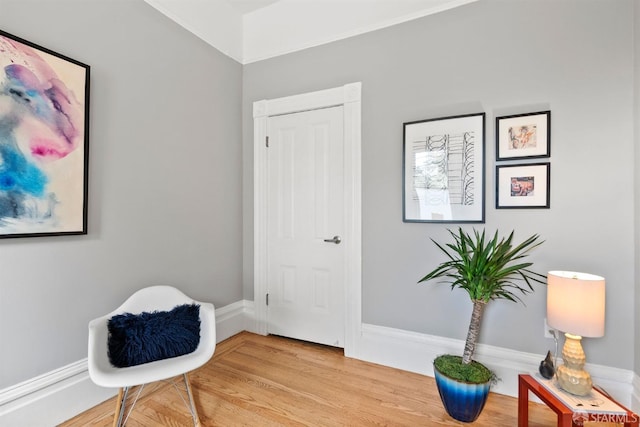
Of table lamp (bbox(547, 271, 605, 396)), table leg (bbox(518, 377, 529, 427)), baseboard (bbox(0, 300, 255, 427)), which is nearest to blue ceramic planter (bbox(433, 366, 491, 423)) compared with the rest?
table leg (bbox(518, 377, 529, 427))

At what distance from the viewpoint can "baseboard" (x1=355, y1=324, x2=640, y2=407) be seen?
1721 millimetres

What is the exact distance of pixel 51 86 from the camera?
162cm

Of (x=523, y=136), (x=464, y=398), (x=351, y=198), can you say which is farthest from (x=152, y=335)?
(x=523, y=136)

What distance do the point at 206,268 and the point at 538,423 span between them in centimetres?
254

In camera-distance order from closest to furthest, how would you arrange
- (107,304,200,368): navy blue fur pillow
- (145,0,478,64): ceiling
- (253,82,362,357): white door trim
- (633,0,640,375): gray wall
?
(107,304,200,368): navy blue fur pillow
(633,0,640,375): gray wall
(145,0,478,64): ceiling
(253,82,362,357): white door trim

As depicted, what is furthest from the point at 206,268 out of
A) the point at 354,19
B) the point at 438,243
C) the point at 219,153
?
the point at 354,19

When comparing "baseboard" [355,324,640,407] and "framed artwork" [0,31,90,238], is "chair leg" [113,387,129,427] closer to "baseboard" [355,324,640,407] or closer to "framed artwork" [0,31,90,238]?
"framed artwork" [0,31,90,238]

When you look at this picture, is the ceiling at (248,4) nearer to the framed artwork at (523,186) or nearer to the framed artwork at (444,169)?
the framed artwork at (444,169)

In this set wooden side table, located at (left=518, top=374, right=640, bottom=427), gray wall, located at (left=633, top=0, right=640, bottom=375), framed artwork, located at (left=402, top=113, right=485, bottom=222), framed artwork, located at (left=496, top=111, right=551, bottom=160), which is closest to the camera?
wooden side table, located at (left=518, top=374, right=640, bottom=427)

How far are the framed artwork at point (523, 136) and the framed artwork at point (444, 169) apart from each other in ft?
0.37

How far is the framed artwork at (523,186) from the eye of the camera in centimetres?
187

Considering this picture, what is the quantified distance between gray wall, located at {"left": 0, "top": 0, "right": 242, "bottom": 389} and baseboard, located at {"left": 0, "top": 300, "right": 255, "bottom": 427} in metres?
0.06

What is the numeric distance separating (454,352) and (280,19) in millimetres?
3184

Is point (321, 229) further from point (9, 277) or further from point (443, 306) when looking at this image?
point (9, 277)
